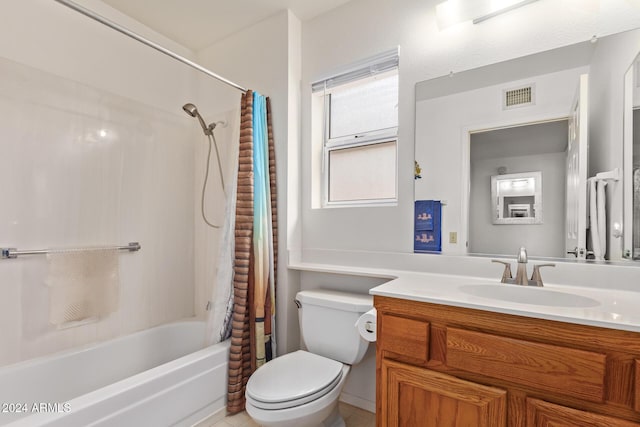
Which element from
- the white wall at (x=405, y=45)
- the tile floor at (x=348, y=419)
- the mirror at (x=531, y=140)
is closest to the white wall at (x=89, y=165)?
the tile floor at (x=348, y=419)

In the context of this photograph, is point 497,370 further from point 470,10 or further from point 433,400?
point 470,10

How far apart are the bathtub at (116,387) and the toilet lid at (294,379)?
42cm

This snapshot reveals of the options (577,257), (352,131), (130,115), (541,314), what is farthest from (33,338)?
(577,257)

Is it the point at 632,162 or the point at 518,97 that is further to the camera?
the point at 518,97

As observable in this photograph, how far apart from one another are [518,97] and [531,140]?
8.7 inches

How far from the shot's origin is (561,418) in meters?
0.93

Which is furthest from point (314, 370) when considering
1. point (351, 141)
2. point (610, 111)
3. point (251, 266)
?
point (610, 111)

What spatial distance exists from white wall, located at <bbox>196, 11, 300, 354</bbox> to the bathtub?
452 mm

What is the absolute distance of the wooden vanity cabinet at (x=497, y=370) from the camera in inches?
34.6

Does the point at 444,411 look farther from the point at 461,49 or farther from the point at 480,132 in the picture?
the point at 461,49

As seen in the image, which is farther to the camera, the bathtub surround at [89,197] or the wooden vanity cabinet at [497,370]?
the bathtub surround at [89,197]

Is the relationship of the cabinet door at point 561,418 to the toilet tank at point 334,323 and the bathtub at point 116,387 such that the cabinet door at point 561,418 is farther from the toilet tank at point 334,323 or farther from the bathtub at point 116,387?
the bathtub at point 116,387

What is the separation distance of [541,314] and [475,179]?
31.8 inches

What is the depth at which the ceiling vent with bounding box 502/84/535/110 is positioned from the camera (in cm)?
146
